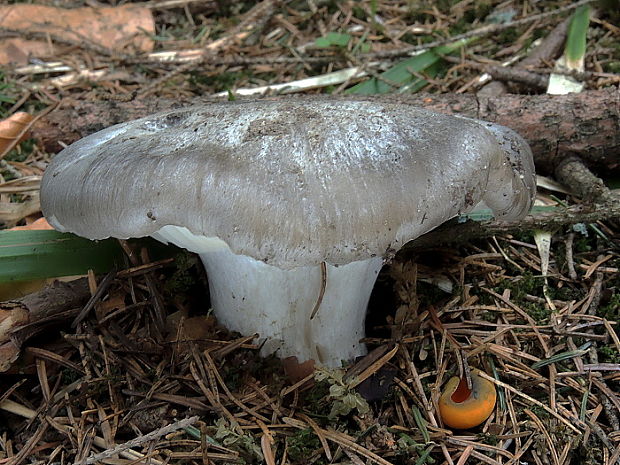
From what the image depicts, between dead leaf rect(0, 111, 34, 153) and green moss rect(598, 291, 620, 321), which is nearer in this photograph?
green moss rect(598, 291, 620, 321)

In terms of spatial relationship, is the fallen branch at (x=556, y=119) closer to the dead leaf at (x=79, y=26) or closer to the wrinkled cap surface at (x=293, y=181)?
the wrinkled cap surface at (x=293, y=181)

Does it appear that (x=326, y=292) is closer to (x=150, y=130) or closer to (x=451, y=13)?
(x=150, y=130)

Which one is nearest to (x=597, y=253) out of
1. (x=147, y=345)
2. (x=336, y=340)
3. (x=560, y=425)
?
(x=560, y=425)

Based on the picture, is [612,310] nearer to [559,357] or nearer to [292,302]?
[559,357]

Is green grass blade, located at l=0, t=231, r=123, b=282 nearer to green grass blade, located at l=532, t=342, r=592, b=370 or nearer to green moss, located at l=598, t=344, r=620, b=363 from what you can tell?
green grass blade, located at l=532, t=342, r=592, b=370

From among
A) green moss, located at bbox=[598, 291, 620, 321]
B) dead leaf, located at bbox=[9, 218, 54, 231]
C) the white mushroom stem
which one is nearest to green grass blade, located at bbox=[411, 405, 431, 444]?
the white mushroom stem

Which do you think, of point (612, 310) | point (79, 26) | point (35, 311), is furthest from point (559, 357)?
point (79, 26)
